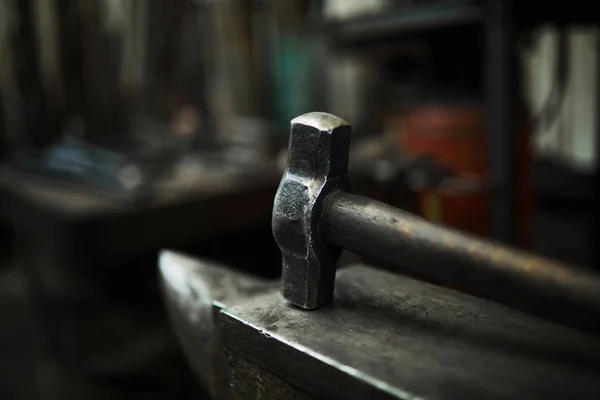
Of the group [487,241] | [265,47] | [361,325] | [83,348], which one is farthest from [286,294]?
[265,47]

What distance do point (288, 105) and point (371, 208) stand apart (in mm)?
3511

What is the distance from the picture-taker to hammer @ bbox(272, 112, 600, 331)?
0.33 meters

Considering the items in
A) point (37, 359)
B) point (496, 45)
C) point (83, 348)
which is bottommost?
point (37, 359)

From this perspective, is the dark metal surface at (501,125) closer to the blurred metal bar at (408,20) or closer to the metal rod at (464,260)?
the blurred metal bar at (408,20)

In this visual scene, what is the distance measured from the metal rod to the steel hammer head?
14 mm

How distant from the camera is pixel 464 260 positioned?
0.36m

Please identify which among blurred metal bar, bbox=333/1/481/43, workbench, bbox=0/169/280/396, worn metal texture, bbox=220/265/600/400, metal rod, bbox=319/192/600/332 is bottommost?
workbench, bbox=0/169/280/396

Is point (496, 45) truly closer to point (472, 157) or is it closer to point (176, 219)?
point (472, 157)

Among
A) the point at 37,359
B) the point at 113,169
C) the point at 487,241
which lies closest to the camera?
the point at 487,241

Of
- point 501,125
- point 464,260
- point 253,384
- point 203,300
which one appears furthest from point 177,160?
point 464,260

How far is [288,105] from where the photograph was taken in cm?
384

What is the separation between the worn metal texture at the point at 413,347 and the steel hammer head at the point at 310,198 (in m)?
0.03

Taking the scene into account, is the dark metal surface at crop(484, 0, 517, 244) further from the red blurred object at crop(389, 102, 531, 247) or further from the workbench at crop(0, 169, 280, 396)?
the workbench at crop(0, 169, 280, 396)

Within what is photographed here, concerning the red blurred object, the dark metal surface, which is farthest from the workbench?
the dark metal surface
